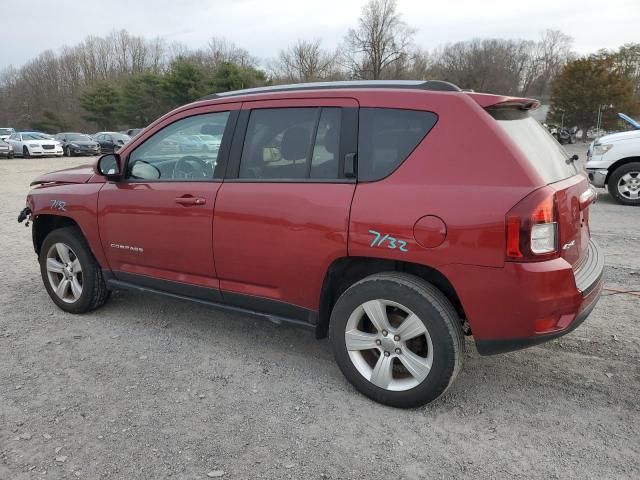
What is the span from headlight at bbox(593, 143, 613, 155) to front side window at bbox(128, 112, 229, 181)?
8.38 m

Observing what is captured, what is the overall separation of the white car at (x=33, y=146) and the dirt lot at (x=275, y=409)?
97.5ft

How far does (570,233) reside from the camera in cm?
270

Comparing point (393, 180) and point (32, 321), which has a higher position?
point (393, 180)

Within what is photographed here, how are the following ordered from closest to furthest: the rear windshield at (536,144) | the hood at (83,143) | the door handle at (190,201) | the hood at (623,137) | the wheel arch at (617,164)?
the rear windshield at (536,144)
the door handle at (190,201)
the hood at (623,137)
the wheel arch at (617,164)
the hood at (83,143)

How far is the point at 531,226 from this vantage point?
2.45 m

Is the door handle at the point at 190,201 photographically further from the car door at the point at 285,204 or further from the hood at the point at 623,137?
the hood at the point at 623,137

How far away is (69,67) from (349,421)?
3607 inches

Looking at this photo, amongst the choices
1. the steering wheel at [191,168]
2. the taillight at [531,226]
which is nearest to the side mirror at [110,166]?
the steering wheel at [191,168]

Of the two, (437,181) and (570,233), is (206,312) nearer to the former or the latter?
(437,181)

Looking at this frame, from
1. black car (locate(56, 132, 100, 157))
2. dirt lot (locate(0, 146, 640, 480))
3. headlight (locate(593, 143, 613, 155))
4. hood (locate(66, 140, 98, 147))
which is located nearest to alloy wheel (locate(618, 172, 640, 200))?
headlight (locate(593, 143, 613, 155))

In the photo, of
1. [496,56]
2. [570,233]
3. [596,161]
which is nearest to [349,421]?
[570,233]

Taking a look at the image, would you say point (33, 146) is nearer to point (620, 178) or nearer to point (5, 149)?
point (5, 149)

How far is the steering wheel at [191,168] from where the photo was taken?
3570mm

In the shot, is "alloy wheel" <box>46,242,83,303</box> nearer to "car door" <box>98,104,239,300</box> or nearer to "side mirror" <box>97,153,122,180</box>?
"car door" <box>98,104,239,300</box>
